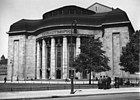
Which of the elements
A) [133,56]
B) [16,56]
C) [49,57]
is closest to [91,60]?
[133,56]

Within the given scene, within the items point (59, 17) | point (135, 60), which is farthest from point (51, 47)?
point (135, 60)

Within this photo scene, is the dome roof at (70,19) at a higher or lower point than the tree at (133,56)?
higher

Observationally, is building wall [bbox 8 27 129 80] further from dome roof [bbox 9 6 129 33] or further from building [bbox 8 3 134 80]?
dome roof [bbox 9 6 129 33]

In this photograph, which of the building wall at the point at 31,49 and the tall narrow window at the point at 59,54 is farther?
the tall narrow window at the point at 59,54

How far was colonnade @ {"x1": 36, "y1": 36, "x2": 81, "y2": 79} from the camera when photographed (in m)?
77.4

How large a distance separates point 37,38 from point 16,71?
15632 mm

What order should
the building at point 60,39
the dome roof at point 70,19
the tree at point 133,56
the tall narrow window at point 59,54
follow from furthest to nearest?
the tall narrow window at point 59,54 → the building at point 60,39 → the dome roof at point 70,19 → the tree at point 133,56

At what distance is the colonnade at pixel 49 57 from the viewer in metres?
77.4

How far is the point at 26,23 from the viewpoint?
89625mm

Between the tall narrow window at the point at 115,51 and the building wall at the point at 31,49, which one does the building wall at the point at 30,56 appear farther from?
the tall narrow window at the point at 115,51

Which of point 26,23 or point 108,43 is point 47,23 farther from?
point 108,43

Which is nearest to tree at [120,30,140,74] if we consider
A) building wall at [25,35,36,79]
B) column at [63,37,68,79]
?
column at [63,37,68,79]

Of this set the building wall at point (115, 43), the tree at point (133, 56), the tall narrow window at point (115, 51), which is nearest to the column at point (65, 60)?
the building wall at point (115, 43)

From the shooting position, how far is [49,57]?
82250 mm
